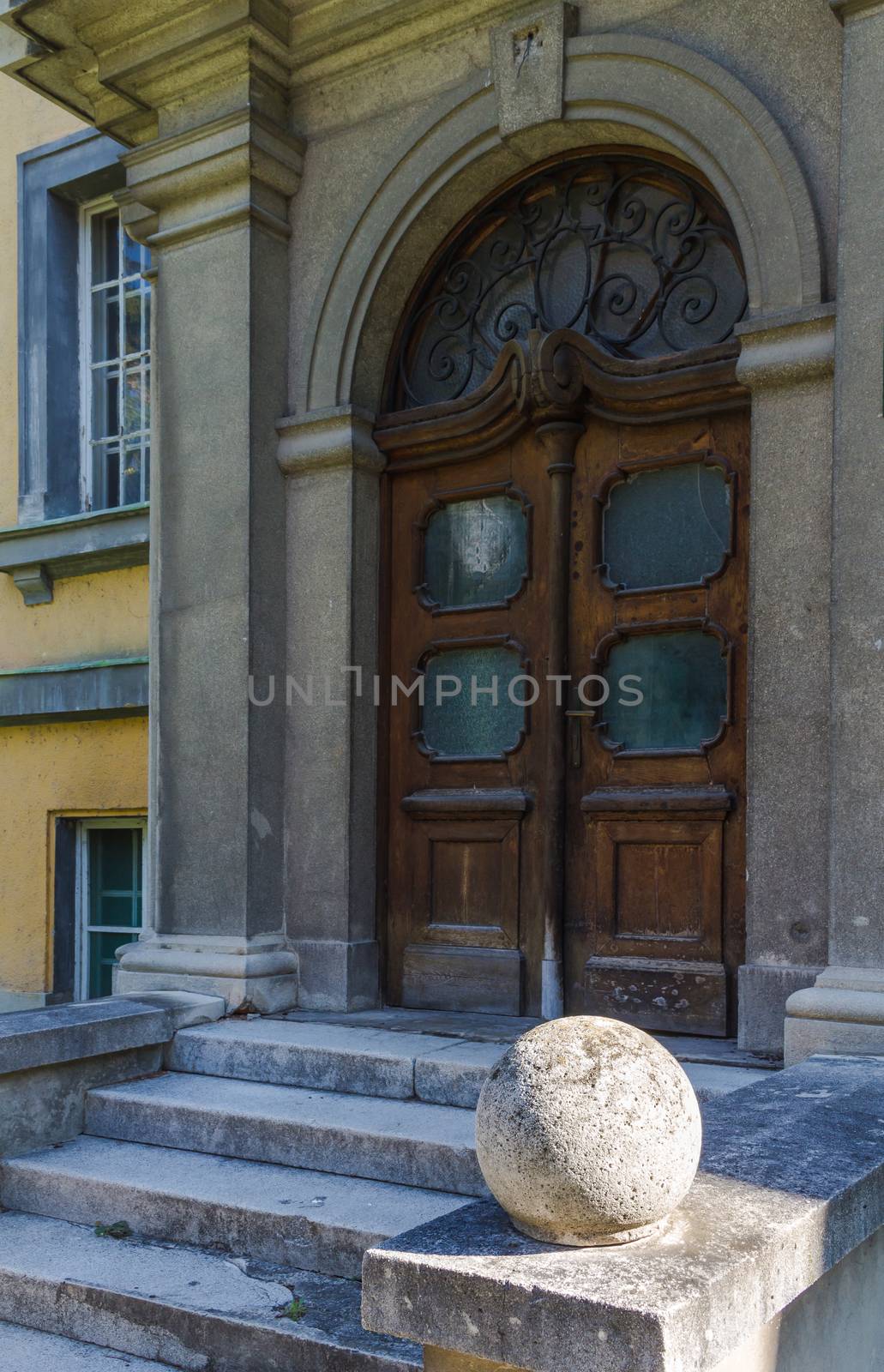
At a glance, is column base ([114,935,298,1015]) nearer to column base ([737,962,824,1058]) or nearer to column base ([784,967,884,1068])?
column base ([737,962,824,1058])

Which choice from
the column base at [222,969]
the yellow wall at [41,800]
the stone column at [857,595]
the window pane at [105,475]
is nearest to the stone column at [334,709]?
the column base at [222,969]

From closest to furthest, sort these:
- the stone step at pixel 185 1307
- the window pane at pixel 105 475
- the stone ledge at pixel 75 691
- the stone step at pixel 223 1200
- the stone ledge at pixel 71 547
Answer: the stone step at pixel 185 1307 < the stone step at pixel 223 1200 < the stone ledge at pixel 75 691 < the stone ledge at pixel 71 547 < the window pane at pixel 105 475

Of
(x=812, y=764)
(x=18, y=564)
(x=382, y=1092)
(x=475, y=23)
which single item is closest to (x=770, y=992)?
(x=812, y=764)

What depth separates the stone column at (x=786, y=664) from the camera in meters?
4.59

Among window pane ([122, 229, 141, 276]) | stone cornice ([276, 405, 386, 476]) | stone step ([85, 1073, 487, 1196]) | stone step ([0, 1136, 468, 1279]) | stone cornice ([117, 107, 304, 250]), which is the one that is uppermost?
window pane ([122, 229, 141, 276])

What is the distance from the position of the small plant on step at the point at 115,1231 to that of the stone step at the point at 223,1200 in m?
0.02

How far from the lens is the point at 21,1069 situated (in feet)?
16.1

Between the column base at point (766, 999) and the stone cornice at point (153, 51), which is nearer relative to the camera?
the column base at point (766, 999)

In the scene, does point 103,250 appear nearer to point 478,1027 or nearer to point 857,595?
point 478,1027

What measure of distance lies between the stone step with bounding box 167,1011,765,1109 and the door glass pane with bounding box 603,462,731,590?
6.37 ft

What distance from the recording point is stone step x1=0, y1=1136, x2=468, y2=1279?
3877 millimetres

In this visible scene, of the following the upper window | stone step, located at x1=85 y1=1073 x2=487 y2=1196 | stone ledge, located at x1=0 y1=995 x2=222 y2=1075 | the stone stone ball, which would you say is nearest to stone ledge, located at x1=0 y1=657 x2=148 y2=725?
the upper window

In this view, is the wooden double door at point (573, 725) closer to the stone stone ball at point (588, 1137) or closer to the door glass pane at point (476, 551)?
the door glass pane at point (476, 551)

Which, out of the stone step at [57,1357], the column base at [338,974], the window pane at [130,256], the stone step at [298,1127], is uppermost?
the window pane at [130,256]
